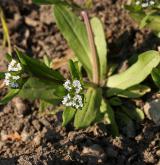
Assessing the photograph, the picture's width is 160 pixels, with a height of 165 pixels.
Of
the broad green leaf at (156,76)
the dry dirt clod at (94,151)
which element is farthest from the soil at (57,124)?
the broad green leaf at (156,76)

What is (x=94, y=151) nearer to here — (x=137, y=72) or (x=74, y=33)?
(x=137, y=72)

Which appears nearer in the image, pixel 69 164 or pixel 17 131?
pixel 69 164

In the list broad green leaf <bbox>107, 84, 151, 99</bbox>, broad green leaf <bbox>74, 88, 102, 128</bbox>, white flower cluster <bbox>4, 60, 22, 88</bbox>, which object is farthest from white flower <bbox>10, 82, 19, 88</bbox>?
broad green leaf <bbox>107, 84, 151, 99</bbox>

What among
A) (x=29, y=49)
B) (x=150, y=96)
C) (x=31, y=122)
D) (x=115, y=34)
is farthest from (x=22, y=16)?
(x=150, y=96)

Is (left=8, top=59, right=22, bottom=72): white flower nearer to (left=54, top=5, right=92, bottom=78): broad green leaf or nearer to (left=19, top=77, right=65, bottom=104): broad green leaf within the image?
(left=19, top=77, right=65, bottom=104): broad green leaf

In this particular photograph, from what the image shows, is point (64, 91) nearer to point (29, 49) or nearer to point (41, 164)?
point (41, 164)

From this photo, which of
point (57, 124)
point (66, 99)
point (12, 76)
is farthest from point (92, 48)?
point (12, 76)

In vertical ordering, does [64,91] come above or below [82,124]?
above
